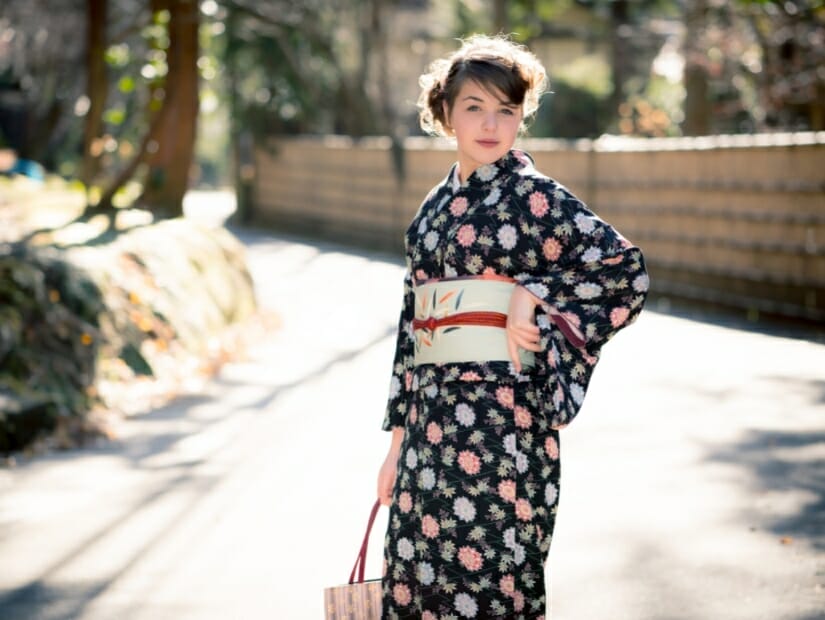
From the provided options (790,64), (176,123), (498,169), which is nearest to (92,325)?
(498,169)

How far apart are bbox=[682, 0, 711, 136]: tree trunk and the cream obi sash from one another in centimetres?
1729

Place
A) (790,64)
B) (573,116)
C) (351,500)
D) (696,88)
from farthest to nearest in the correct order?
(573,116), (696,88), (790,64), (351,500)

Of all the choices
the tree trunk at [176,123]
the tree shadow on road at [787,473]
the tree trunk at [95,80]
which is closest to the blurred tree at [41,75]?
the tree trunk at [95,80]

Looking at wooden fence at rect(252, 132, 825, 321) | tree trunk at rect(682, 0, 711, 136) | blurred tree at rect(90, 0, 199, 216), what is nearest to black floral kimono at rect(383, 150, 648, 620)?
wooden fence at rect(252, 132, 825, 321)

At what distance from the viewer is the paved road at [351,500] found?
4723 millimetres

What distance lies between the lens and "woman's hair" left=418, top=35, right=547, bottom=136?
3.21m

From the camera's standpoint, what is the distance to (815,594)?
15.1ft

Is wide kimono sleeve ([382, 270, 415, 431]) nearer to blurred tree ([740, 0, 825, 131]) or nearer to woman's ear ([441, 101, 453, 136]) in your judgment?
woman's ear ([441, 101, 453, 136])

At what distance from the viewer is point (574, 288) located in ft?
10.3

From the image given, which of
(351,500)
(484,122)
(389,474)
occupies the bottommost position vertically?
(351,500)

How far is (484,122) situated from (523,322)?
1.68 ft

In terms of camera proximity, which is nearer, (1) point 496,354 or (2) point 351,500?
(1) point 496,354

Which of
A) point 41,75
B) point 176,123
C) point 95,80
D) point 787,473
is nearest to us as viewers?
point 787,473

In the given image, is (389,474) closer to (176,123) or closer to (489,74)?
(489,74)
